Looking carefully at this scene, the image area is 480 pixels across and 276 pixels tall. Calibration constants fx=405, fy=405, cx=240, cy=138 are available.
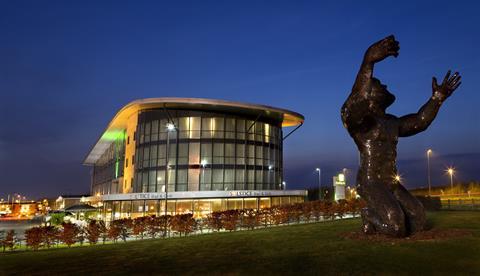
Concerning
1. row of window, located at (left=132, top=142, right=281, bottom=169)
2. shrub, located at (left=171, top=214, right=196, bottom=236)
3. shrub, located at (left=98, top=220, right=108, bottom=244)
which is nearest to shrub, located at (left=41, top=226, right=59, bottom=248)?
shrub, located at (left=98, top=220, right=108, bottom=244)

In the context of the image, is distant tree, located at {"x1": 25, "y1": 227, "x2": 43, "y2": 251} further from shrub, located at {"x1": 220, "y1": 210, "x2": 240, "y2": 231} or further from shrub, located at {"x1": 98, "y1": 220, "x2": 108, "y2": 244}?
shrub, located at {"x1": 220, "y1": 210, "x2": 240, "y2": 231}

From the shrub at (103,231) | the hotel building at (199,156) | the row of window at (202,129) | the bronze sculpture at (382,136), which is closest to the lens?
the bronze sculpture at (382,136)

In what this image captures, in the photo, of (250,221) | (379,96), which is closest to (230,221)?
(250,221)

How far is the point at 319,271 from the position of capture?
334 inches

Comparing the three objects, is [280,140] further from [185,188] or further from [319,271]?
[319,271]

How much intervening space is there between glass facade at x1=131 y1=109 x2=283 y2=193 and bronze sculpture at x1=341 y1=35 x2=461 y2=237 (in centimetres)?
3210

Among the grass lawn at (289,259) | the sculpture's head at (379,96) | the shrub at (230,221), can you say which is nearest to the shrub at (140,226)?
the shrub at (230,221)

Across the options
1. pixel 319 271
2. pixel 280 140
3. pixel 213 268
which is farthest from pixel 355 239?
pixel 280 140

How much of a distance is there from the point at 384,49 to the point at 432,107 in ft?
8.87

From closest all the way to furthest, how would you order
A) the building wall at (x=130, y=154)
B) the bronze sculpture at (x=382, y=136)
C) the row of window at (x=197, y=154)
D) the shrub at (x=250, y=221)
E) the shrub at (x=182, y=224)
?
the bronze sculpture at (x=382, y=136) < the shrub at (x=182, y=224) < the shrub at (x=250, y=221) < the row of window at (x=197, y=154) < the building wall at (x=130, y=154)

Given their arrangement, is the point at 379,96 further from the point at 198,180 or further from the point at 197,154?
the point at 198,180

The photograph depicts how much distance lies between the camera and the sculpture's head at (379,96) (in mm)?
11828

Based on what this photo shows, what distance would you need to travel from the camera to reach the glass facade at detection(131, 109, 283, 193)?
43625 mm

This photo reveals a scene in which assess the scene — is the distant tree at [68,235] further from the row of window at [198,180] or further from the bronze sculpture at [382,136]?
the row of window at [198,180]
